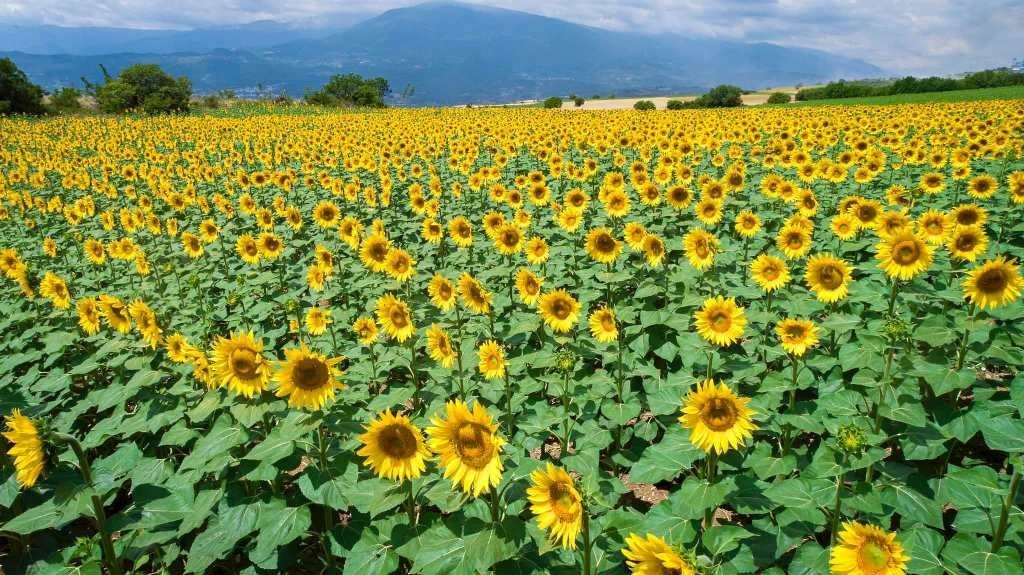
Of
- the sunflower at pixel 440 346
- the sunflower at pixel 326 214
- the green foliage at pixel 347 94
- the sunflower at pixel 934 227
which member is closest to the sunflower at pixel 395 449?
the sunflower at pixel 440 346

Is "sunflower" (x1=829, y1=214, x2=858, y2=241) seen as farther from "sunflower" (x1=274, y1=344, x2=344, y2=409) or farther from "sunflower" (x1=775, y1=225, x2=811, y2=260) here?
"sunflower" (x1=274, y1=344, x2=344, y2=409)

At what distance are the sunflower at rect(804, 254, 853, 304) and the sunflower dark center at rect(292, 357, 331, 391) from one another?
431 cm

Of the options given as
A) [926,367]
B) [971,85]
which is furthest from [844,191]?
[971,85]

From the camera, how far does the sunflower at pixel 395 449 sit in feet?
8.86

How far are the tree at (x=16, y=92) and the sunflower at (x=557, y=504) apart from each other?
6593cm

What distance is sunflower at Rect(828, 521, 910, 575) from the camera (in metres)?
2.24

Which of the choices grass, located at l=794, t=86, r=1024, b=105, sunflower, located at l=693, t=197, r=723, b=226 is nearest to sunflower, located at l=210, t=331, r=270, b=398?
sunflower, located at l=693, t=197, r=723, b=226

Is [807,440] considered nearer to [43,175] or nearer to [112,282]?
[112,282]

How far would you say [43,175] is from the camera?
1711 centimetres

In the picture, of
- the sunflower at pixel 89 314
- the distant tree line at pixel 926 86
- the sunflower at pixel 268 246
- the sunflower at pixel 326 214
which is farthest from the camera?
the distant tree line at pixel 926 86

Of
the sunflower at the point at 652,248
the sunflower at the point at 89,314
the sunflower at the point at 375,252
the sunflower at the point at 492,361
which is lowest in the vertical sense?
the sunflower at the point at 89,314

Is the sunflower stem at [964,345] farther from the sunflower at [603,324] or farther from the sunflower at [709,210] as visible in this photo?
the sunflower at [709,210]

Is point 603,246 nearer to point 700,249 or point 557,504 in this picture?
point 700,249

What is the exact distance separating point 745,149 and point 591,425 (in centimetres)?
1539
